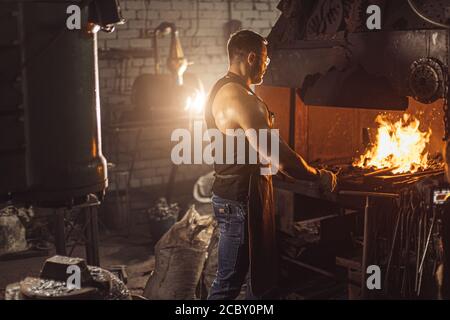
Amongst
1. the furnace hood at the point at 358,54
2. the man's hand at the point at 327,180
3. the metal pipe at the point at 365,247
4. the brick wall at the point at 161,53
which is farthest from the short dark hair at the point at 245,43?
the brick wall at the point at 161,53

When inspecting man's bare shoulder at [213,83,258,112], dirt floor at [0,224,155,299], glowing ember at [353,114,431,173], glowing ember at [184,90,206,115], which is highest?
man's bare shoulder at [213,83,258,112]

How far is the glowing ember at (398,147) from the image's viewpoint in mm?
5734

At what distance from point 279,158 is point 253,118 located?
0.36 metres

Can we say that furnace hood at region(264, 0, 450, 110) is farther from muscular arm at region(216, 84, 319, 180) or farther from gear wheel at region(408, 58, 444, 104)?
muscular arm at region(216, 84, 319, 180)

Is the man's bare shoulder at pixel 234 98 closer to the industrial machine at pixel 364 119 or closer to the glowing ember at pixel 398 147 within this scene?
the industrial machine at pixel 364 119

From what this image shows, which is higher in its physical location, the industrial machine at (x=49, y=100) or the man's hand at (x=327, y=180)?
the industrial machine at (x=49, y=100)

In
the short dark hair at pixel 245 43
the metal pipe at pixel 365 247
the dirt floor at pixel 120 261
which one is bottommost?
the dirt floor at pixel 120 261

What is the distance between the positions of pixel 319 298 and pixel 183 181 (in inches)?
196

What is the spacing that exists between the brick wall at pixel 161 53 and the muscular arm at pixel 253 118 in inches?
208

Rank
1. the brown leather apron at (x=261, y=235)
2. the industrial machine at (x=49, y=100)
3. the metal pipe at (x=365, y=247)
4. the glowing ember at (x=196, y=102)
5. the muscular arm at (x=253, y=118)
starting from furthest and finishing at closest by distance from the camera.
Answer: the glowing ember at (x=196, y=102) < the metal pipe at (x=365, y=247) < the brown leather apron at (x=261, y=235) < the muscular arm at (x=253, y=118) < the industrial machine at (x=49, y=100)

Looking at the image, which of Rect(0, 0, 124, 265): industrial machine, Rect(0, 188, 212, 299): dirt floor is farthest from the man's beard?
Rect(0, 188, 212, 299): dirt floor

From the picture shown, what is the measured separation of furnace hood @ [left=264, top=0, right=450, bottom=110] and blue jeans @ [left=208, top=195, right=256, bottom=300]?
130 centimetres

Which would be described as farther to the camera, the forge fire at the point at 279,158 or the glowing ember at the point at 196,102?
the glowing ember at the point at 196,102

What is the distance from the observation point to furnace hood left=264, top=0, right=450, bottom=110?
192 inches
